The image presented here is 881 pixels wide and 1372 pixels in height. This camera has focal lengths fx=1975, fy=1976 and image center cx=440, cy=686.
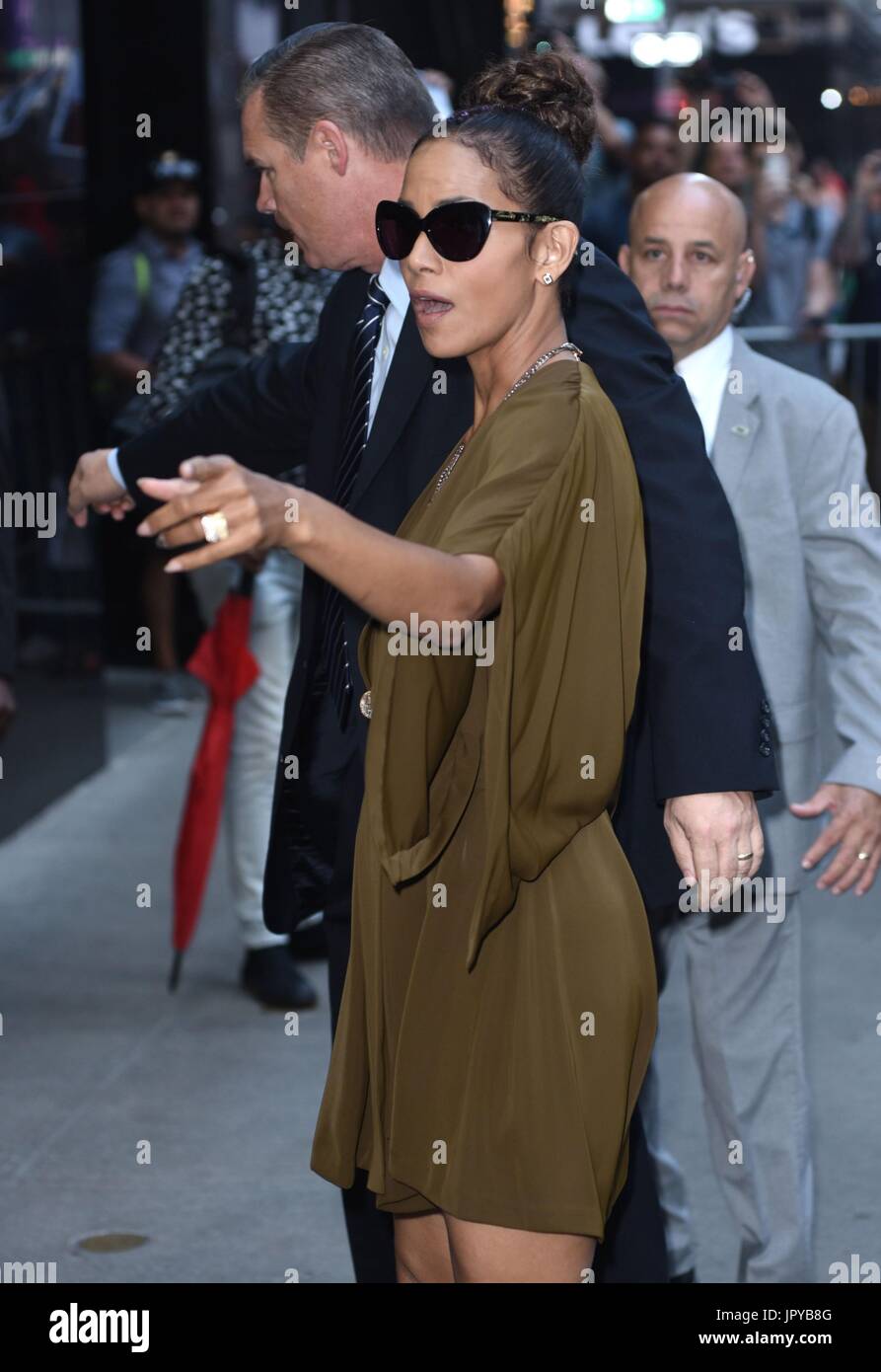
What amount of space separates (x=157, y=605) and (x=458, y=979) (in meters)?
7.42

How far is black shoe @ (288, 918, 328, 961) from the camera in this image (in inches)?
235

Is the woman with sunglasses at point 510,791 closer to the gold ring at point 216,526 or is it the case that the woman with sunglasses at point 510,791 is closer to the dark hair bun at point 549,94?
the dark hair bun at point 549,94

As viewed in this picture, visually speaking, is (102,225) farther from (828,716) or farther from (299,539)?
(299,539)

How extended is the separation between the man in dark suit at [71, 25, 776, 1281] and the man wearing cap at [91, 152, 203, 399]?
572 cm

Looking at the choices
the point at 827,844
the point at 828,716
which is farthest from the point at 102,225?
the point at 827,844

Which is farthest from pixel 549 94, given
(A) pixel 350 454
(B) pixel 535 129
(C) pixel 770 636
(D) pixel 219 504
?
(C) pixel 770 636

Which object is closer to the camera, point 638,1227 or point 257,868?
point 638,1227

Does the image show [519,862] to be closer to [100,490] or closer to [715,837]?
[715,837]

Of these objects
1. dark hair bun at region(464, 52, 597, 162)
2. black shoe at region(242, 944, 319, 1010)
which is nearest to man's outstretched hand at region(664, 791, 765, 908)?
dark hair bun at region(464, 52, 597, 162)

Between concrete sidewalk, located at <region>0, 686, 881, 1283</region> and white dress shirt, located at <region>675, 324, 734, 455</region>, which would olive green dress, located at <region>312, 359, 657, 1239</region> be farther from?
concrete sidewalk, located at <region>0, 686, 881, 1283</region>

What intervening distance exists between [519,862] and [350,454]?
0.98 m

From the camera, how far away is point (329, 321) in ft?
11.1

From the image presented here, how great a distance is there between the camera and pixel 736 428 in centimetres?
365

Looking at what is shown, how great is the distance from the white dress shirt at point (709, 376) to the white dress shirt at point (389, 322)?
0.71m
